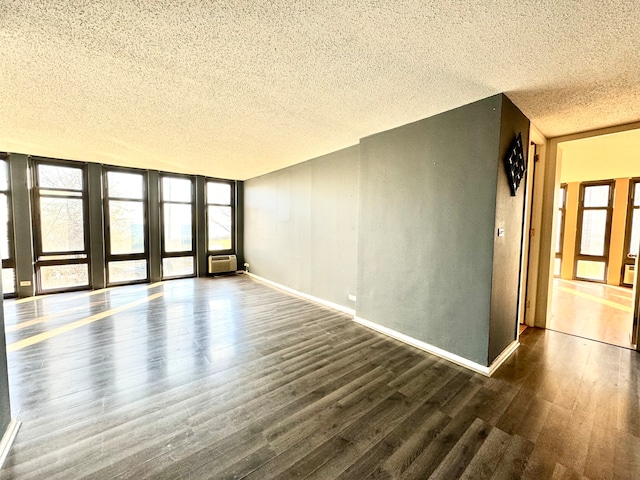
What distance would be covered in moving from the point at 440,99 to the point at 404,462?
113 inches

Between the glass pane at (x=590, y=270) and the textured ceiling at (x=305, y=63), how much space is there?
500 cm

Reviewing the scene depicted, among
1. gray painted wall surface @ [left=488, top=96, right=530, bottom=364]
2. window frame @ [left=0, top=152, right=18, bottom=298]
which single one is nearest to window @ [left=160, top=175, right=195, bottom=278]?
window frame @ [left=0, top=152, right=18, bottom=298]

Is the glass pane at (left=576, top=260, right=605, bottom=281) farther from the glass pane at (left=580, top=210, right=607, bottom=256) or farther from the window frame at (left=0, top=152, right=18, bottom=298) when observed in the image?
the window frame at (left=0, top=152, right=18, bottom=298)

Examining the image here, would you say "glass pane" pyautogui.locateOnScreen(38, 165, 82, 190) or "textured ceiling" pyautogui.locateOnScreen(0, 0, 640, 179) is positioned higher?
"textured ceiling" pyautogui.locateOnScreen(0, 0, 640, 179)

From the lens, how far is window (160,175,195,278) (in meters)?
6.25

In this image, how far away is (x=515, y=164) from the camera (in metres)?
2.54

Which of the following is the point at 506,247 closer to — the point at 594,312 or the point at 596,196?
the point at 594,312

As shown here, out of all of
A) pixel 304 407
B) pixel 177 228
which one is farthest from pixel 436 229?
pixel 177 228

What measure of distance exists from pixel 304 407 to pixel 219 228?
606cm

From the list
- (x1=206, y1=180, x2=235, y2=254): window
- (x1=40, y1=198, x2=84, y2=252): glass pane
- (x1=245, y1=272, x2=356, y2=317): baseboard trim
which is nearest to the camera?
(x1=245, y1=272, x2=356, y2=317): baseboard trim

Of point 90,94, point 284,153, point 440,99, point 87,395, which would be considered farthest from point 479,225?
point 90,94

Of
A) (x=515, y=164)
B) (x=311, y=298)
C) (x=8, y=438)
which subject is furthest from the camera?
(x=311, y=298)

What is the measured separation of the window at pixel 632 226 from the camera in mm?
5586

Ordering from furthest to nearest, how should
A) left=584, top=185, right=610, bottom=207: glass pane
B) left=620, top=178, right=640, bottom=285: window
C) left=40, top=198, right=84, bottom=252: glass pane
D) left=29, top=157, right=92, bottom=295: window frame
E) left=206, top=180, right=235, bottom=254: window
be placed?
left=206, top=180, right=235, bottom=254: window
left=584, top=185, right=610, bottom=207: glass pane
left=620, top=178, right=640, bottom=285: window
left=40, top=198, right=84, bottom=252: glass pane
left=29, top=157, right=92, bottom=295: window frame
